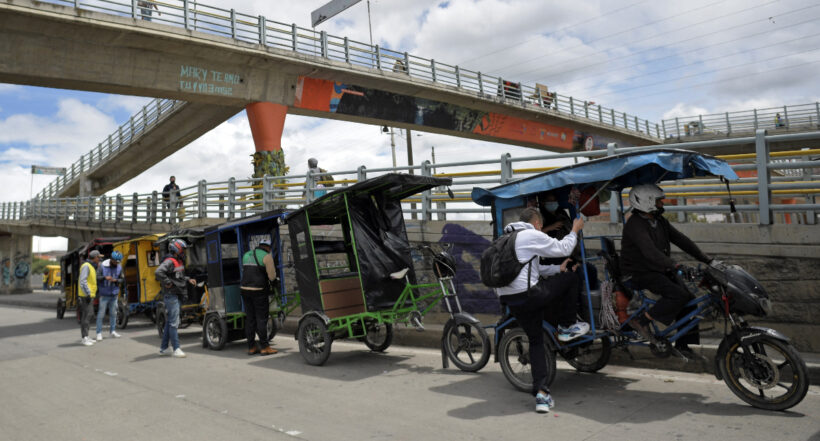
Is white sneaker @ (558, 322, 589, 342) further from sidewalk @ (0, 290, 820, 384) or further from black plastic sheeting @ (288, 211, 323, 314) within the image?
black plastic sheeting @ (288, 211, 323, 314)

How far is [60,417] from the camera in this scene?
587cm

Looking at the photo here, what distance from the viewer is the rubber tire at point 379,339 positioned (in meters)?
8.60

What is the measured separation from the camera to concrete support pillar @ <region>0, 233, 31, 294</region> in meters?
38.2

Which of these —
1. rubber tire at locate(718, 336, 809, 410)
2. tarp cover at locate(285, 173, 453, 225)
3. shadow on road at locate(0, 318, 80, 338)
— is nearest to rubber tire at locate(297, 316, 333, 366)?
tarp cover at locate(285, 173, 453, 225)

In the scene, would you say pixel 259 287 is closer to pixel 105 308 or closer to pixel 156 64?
pixel 105 308

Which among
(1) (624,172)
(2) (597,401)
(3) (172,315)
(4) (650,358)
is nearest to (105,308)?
(3) (172,315)

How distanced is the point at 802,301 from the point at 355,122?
74.9 feet

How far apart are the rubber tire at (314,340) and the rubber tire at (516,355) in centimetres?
287

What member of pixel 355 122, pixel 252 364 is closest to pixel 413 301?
pixel 252 364

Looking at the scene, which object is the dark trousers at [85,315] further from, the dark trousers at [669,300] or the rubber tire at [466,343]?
the dark trousers at [669,300]

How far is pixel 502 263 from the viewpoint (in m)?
5.28

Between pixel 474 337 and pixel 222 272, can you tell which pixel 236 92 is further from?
pixel 474 337

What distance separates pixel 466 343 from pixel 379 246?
79.1 inches

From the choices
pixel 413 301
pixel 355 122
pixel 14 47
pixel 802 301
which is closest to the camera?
pixel 802 301
